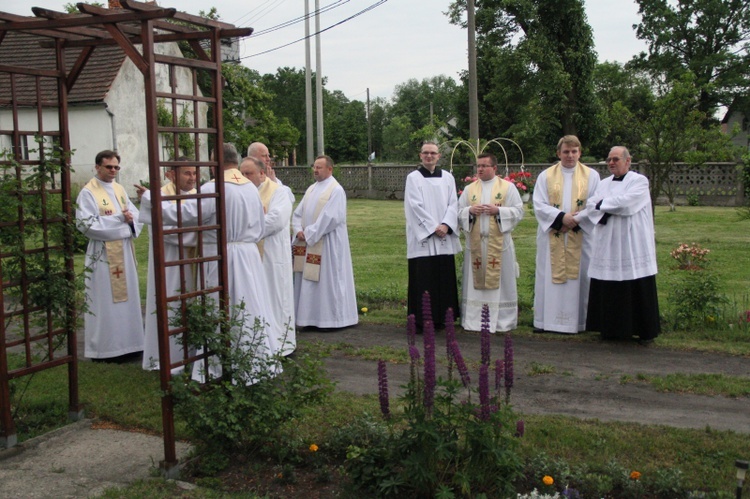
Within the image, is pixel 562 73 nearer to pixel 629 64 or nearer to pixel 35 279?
pixel 629 64

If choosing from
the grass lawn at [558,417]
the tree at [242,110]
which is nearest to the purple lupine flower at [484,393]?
the grass lawn at [558,417]

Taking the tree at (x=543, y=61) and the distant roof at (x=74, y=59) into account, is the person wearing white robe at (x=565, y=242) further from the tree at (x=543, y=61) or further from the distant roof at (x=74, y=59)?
the tree at (x=543, y=61)

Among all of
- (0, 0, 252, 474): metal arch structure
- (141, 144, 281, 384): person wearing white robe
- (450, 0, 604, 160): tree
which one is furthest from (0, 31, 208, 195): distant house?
(0, 0, 252, 474): metal arch structure

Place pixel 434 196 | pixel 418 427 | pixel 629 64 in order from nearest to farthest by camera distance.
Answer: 1. pixel 418 427
2. pixel 434 196
3. pixel 629 64

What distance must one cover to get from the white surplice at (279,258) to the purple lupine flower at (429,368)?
400cm

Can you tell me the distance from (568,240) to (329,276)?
3.09m

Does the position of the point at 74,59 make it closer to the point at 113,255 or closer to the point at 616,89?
the point at 113,255

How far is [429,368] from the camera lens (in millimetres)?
4172

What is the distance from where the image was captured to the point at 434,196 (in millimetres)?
9570

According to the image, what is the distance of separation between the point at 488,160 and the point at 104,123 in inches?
872

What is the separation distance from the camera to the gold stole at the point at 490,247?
9523 millimetres

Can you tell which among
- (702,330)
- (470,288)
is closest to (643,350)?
(702,330)

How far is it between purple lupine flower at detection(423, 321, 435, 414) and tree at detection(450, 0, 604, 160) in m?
32.8

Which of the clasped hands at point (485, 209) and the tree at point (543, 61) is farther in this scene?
the tree at point (543, 61)
